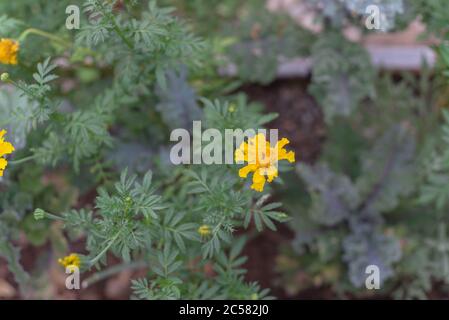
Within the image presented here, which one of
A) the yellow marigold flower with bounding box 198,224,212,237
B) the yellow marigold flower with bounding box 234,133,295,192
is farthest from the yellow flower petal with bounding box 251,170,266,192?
the yellow marigold flower with bounding box 198,224,212,237

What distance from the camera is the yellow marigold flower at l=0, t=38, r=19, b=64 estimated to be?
1437mm

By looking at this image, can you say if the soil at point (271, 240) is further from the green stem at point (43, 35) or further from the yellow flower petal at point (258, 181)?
the yellow flower petal at point (258, 181)

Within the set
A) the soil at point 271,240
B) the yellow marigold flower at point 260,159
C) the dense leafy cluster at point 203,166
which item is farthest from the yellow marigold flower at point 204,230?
the soil at point 271,240

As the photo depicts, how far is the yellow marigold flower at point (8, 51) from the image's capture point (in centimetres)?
144

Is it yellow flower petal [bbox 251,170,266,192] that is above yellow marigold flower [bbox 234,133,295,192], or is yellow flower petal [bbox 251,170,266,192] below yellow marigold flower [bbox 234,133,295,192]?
below

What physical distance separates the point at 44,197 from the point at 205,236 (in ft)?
2.09

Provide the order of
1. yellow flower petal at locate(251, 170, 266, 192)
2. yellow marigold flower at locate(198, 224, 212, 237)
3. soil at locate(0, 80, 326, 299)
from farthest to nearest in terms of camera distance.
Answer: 1. soil at locate(0, 80, 326, 299)
2. yellow marigold flower at locate(198, 224, 212, 237)
3. yellow flower petal at locate(251, 170, 266, 192)

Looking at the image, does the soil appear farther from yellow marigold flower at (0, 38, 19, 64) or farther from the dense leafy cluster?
yellow marigold flower at (0, 38, 19, 64)

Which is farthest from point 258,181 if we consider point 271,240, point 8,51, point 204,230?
point 271,240

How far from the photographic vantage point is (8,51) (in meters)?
1.45

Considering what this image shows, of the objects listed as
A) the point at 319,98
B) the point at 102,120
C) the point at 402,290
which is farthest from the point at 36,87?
the point at 402,290

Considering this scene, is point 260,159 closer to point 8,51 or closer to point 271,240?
point 8,51

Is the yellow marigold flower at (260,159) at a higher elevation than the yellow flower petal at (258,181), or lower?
higher

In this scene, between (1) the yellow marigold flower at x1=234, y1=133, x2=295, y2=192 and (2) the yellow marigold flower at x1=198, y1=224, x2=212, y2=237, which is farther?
(2) the yellow marigold flower at x1=198, y1=224, x2=212, y2=237
